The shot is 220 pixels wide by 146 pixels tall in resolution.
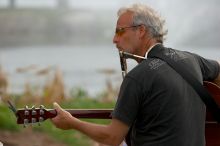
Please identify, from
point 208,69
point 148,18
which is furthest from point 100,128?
point 208,69

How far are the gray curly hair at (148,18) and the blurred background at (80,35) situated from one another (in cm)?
460

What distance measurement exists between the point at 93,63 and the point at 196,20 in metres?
1.40

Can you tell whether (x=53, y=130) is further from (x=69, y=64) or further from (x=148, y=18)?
(x=148, y=18)

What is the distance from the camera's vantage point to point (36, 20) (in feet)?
28.6

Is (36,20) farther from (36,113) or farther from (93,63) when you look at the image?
(36,113)

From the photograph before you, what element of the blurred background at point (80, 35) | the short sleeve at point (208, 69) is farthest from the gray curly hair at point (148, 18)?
the blurred background at point (80, 35)

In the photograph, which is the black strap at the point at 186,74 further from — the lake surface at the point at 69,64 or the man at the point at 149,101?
the lake surface at the point at 69,64

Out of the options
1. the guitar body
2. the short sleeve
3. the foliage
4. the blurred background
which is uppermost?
the short sleeve

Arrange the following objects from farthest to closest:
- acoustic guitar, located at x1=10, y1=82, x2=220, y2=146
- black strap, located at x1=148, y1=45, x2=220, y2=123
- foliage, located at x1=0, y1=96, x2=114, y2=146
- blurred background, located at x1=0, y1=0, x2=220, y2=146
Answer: blurred background, located at x1=0, y1=0, x2=220, y2=146, foliage, located at x1=0, y1=96, x2=114, y2=146, acoustic guitar, located at x1=10, y1=82, x2=220, y2=146, black strap, located at x1=148, y1=45, x2=220, y2=123

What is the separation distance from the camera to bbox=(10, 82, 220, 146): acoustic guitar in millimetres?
3312

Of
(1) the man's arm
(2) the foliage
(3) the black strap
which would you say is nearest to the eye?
(3) the black strap

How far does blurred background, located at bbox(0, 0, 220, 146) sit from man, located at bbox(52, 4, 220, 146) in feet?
15.0

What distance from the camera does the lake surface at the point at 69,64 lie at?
781 centimetres

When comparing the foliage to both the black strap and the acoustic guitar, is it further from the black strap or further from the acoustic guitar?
the black strap
